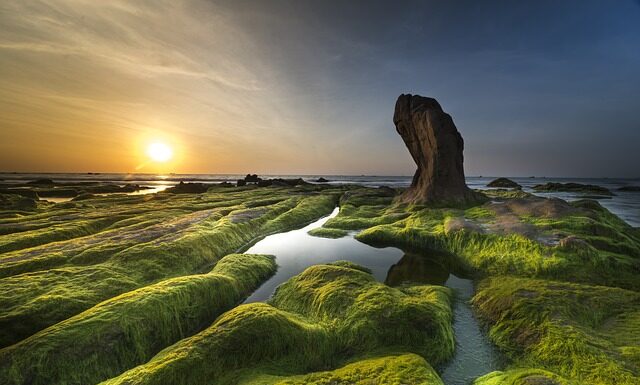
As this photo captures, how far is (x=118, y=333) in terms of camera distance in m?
8.52

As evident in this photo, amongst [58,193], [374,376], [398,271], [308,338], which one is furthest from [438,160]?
[58,193]

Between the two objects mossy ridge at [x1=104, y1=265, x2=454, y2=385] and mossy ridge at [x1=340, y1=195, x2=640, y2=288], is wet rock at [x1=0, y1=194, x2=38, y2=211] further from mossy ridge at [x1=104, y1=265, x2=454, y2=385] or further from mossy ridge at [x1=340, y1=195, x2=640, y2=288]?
mossy ridge at [x1=104, y1=265, x2=454, y2=385]

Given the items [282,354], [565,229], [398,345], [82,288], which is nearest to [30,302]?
[82,288]

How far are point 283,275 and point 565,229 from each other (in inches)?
717

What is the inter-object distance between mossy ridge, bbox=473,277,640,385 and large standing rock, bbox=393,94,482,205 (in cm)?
2069

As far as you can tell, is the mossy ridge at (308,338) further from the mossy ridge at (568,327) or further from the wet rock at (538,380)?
the wet rock at (538,380)

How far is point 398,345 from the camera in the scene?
8500mm

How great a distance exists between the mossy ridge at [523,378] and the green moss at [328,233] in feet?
60.8

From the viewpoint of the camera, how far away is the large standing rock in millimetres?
31688

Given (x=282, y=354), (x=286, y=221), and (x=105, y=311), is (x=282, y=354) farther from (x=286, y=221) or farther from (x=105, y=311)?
(x=286, y=221)

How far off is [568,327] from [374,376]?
6469 mm

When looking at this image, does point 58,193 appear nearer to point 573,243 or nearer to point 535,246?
point 535,246

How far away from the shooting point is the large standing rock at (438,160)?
104ft

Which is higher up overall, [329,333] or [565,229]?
[565,229]
